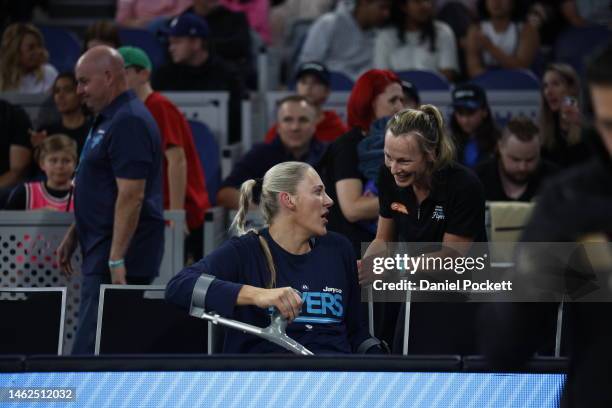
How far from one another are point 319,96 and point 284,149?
0.86m

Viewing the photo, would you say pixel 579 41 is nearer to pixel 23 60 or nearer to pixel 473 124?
pixel 473 124

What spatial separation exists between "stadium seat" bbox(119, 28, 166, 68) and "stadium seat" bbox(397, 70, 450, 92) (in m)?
1.92

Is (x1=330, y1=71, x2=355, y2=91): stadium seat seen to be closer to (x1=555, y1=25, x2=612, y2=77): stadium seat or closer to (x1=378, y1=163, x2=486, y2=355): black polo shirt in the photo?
(x1=555, y1=25, x2=612, y2=77): stadium seat

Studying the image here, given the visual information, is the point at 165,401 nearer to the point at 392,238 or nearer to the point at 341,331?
the point at 341,331

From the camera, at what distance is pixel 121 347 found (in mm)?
4180

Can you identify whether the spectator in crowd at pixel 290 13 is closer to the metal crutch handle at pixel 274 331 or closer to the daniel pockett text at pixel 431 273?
the daniel pockett text at pixel 431 273

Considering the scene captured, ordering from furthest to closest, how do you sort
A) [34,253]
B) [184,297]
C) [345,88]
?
[345,88] < [34,253] < [184,297]

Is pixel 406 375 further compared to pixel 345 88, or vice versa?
pixel 345 88

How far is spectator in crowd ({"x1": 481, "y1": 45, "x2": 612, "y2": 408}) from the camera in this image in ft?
5.94

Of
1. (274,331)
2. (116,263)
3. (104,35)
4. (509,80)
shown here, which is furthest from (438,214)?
(104,35)

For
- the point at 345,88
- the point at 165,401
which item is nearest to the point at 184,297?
the point at 165,401

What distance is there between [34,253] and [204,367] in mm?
2741

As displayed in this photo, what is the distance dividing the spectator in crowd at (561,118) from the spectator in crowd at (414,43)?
5.38ft

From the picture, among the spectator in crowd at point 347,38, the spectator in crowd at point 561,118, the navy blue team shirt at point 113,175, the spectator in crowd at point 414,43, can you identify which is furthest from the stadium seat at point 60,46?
the navy blue team shirt at point 113,175
